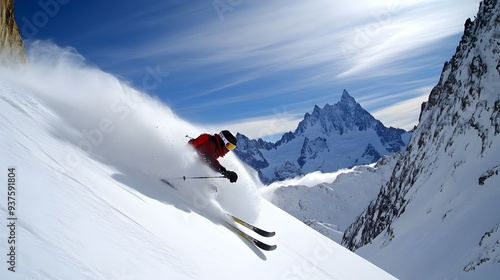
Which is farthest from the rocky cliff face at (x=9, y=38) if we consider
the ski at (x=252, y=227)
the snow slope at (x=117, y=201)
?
the ski at (x=252, y=227)

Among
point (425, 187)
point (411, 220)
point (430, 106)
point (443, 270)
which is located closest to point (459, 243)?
point (443, 270)

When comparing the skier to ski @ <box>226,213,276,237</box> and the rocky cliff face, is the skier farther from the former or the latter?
the rocky cliff face

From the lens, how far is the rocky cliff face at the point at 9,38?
13.4 m

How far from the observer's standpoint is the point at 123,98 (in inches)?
423

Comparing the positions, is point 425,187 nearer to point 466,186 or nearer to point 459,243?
point 466,186

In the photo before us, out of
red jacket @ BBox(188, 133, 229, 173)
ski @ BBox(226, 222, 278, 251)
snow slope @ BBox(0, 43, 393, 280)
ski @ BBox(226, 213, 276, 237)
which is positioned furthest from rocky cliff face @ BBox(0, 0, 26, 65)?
ski @ BBox(226, 222, 278, 251)

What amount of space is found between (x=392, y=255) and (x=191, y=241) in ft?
229

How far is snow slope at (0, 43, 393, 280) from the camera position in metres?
3.64

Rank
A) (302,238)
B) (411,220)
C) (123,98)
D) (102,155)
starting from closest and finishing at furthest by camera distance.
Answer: (102,155) → (123,98) → (302,238) → (411,220)

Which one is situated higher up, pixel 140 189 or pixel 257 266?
pixel 140 189

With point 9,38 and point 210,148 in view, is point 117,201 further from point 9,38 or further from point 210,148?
point 9,38

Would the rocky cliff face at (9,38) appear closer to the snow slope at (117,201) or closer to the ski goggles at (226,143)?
the snow slope at (117,201)

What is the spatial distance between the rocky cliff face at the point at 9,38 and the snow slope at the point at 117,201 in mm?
722

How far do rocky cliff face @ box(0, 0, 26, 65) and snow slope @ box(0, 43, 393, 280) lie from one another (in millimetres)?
722
